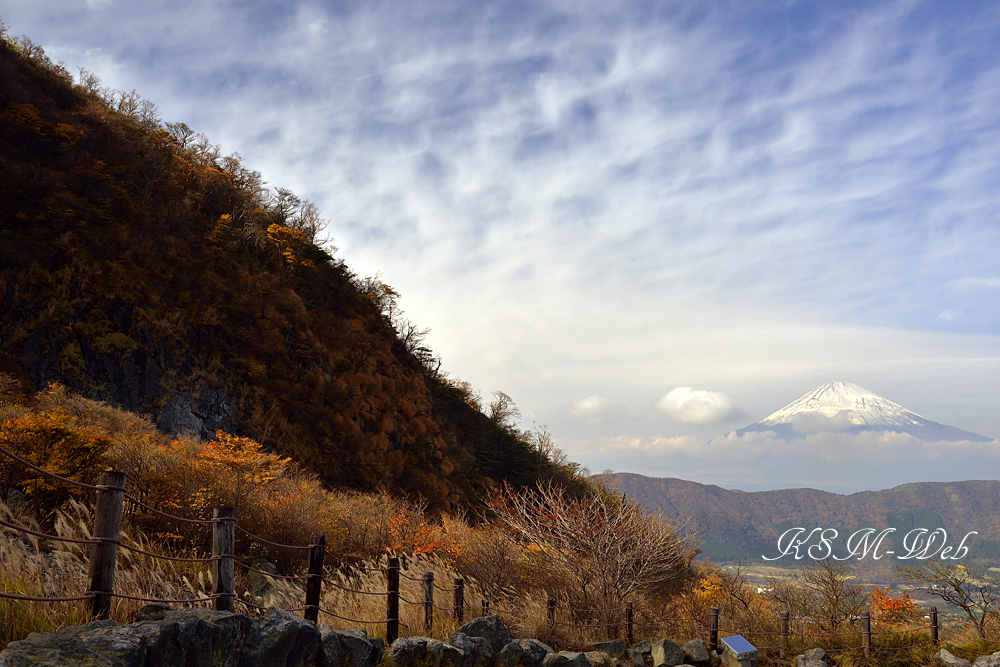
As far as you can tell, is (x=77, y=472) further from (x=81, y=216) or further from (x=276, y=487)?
(x=81, y=216)

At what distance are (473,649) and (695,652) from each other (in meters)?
6.30

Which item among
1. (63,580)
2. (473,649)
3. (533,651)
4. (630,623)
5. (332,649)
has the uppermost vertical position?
(63,580)

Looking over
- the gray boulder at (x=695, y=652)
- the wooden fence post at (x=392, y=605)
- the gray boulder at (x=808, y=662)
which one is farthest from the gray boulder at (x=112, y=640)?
the gray boulder at (x=808, y=662)

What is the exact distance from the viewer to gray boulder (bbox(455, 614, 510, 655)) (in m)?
9.41

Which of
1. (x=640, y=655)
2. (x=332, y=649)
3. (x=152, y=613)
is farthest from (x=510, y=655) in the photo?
(x=152, y=613)

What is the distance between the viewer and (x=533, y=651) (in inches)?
392

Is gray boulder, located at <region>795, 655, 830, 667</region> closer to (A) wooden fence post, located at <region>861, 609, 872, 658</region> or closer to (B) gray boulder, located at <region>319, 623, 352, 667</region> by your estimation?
(A) wooden fence post, located at <region>861, 609, 872, 658</region>

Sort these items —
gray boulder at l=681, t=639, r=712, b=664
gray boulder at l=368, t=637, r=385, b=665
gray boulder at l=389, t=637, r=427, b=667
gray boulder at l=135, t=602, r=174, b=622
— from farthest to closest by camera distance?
gray boulder at l=681, t=639, r=712, b=664, gray boulder at l=389, t=637, r=427, b=667, gray boulder at l=368, t=637, r=385, b=665, gray boulder at l=135, t=602, r=174, b=622

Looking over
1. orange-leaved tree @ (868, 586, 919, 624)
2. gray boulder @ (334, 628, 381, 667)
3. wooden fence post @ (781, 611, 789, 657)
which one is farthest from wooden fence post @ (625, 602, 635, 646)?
orange-leaved tree @ (868, 586, 919, 624)

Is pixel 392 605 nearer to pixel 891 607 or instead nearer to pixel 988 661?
pixel 988 661

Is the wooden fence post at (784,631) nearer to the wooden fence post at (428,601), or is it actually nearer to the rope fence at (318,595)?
the rope fence at (318,595)

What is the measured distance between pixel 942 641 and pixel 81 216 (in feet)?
97.4

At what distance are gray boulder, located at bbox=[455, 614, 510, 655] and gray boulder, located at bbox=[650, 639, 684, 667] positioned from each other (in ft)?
13.2

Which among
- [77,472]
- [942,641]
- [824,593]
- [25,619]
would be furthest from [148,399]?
[942,641]
